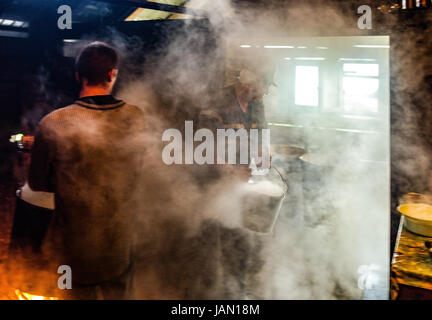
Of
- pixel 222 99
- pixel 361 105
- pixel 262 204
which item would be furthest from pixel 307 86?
pixel 262 204

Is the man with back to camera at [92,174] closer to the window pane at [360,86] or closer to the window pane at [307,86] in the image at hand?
the window pane at [307,86]

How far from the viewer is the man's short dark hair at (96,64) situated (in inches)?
94.7

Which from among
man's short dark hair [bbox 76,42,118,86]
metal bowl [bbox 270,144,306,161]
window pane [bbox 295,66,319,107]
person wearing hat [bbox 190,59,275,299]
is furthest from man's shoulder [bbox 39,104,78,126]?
window pane [bbox 295,66,319,107]

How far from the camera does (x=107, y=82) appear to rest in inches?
96.8

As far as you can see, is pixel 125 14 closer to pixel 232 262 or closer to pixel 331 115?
pixel 232 262

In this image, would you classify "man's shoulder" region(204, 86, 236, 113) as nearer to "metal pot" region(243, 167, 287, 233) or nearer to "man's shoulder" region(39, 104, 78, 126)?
"metal pot" region(243, 167, 287, 233)

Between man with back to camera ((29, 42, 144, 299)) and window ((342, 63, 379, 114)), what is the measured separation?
36.4 feet

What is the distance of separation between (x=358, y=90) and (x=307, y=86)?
1.94 meters

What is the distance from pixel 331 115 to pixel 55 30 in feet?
33.9

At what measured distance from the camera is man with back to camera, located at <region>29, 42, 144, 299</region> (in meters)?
2.39

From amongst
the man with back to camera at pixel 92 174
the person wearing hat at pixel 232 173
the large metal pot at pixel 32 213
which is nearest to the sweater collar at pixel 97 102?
the man with back to camera at pixel 92 174

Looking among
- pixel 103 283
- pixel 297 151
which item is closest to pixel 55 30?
pixel 103 283

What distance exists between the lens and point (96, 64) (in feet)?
7.93

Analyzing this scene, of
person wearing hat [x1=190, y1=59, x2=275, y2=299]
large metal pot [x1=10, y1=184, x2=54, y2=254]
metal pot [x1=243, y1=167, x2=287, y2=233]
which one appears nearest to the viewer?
large metal pot [x1=10, y1=184, x2=54, y2=254]
